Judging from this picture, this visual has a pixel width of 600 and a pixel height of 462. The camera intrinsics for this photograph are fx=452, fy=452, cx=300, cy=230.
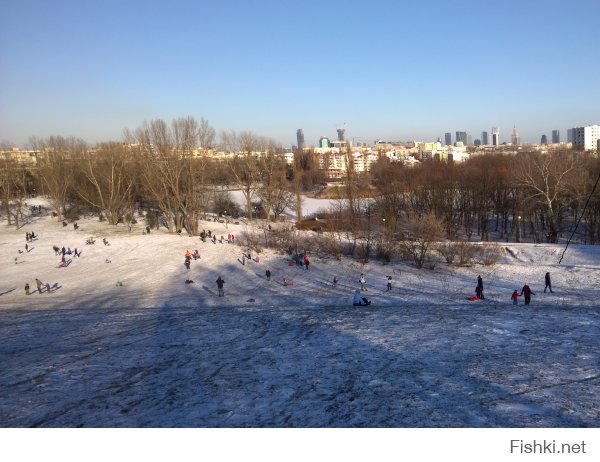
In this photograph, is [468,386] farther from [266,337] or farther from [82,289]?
[82,289]

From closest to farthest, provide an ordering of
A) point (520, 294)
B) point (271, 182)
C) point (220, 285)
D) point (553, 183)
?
point (520, 294)
point (220, 285)
point (553, 183)
point (271, 182)

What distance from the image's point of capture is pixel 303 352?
12281 millimetres

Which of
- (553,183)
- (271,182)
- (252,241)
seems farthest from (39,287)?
(553,183)

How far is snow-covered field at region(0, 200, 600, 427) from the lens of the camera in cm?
863

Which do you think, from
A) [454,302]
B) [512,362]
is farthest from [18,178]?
[512,362]

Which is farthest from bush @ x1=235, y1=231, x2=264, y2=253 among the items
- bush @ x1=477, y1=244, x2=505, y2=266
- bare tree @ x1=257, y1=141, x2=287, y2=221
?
bare tree @ x1=257, y1=141, x2=287, y2=221

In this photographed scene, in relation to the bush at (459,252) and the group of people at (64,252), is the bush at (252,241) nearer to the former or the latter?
the group of people at (64,252)

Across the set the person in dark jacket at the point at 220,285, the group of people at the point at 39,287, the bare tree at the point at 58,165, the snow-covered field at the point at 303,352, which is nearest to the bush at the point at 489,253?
the snow-covered field at the point at 303,352

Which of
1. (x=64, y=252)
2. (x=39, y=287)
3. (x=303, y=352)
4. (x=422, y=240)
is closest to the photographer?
(x=303, y=352)

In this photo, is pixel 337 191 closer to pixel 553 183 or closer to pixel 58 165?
pixel 553 183

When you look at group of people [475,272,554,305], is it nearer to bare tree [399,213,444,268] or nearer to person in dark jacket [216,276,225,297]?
bare tree [399,213,444,268]

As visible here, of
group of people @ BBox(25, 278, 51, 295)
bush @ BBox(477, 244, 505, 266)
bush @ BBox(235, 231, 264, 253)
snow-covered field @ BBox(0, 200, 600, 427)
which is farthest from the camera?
bush @ BBox(235, 231, 264, 253)

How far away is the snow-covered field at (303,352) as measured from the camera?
863 centimetres

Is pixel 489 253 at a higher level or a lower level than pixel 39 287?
lower
